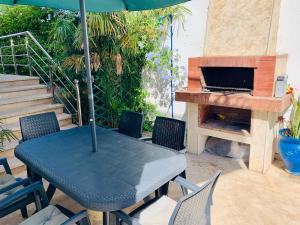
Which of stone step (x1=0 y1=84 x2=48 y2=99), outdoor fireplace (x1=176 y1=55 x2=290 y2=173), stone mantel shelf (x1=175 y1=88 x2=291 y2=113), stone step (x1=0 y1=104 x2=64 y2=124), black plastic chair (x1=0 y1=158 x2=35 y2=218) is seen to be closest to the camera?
black plastic chair (x1=0 y1=158 x2=35 y2=218)

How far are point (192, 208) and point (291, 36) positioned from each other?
3.31m

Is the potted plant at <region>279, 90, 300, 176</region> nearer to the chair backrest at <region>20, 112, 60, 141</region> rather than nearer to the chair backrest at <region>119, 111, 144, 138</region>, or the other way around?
the chair backrest at <region>119, 111, 144, 138</region>

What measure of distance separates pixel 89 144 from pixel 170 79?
3065mm

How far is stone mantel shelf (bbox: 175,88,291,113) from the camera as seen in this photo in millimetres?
3232

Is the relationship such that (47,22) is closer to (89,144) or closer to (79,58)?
(79,58)

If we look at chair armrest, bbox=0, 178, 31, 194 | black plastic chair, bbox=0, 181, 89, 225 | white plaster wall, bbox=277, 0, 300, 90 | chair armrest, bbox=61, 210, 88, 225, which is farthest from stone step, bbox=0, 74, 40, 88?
white plaster wall, bbox=277, 0, 300, 90

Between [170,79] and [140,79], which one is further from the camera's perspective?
[140,79]

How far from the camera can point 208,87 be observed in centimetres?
405

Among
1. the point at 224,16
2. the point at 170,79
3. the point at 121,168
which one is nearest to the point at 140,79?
the point at 170,79

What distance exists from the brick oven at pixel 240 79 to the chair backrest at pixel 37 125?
6.85 ft

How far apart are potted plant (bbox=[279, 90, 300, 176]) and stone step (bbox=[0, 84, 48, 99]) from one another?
4878 millimetres

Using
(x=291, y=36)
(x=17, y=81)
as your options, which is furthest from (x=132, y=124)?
(x=17, y=81)

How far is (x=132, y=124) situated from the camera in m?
3.15

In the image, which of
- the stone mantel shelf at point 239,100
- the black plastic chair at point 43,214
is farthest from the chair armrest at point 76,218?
the stone mantel shelf at point 239,100
